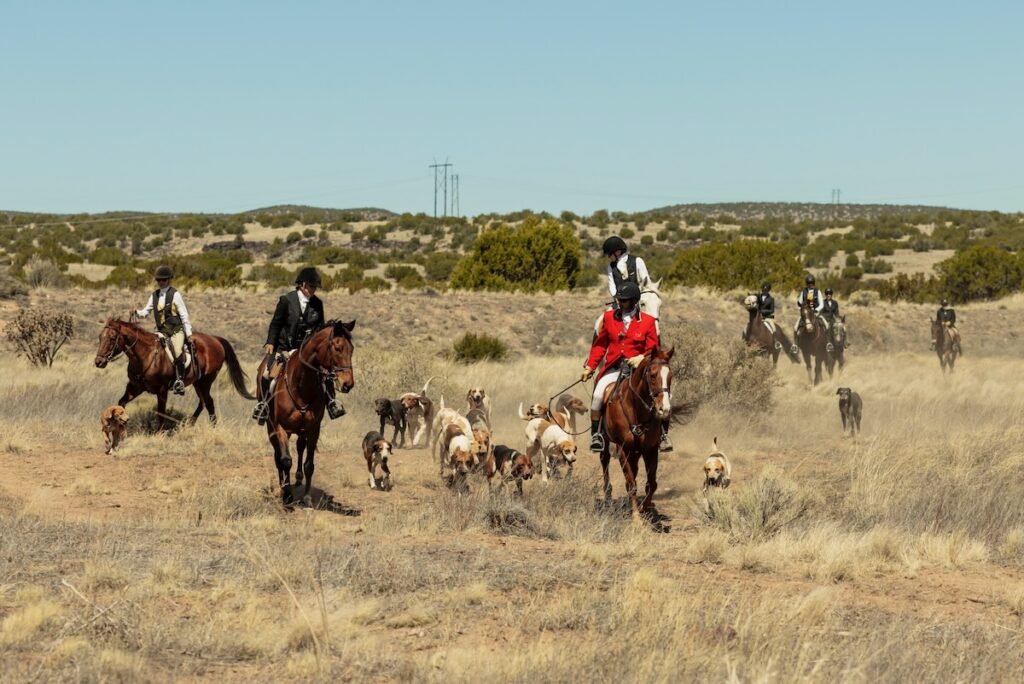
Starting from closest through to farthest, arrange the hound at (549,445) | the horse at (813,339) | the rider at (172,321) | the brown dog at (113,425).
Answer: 1. the hound at (549,445)
2. the brown dog at (113,425)
3. the rider at (172,321)
4. the horse at (813,339)

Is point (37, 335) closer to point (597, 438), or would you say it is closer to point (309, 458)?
point (309, 458)

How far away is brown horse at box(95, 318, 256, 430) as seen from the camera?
16422 mm

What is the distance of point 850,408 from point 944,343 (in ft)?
42.9

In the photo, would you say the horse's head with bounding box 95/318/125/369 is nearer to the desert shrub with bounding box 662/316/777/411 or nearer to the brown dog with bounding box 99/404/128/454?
the brown dog with bounding box 99/404/128/454

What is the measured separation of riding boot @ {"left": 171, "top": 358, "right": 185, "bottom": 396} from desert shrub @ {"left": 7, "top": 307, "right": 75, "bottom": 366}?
9.29 m

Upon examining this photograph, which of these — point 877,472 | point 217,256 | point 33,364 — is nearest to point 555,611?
point 877,472

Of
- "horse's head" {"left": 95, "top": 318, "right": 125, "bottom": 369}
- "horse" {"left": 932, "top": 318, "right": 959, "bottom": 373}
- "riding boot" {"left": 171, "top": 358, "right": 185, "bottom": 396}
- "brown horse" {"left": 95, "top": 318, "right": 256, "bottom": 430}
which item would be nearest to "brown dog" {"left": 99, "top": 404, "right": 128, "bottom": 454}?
"brown horse" {"left": 95, "top": 318, "right": 256, "bottom": 430}


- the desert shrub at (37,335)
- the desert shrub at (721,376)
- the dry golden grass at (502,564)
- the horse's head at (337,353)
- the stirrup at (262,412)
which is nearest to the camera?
the dry golden grass at (502,564)

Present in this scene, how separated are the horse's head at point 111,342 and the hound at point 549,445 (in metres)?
5.87

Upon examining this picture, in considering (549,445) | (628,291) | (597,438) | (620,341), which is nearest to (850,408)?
(549,445)

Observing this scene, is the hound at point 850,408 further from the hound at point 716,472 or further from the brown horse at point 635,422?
the brown horse at point 635,422

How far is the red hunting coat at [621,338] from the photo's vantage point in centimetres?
1243

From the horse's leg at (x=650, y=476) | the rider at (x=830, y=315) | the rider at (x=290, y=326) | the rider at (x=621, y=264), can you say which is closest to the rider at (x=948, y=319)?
the rider at (x=830, y=315)

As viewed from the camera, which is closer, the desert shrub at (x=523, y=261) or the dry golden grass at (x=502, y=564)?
the dry golden grass at (x=502, y=564)
